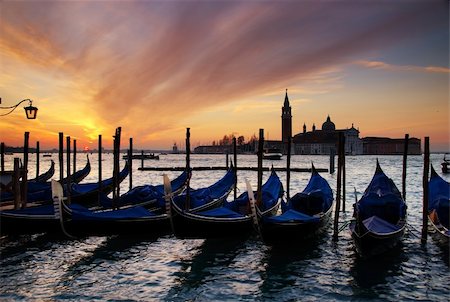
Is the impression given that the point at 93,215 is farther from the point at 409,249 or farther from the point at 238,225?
the point at 409,249

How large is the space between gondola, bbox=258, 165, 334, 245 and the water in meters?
0.25

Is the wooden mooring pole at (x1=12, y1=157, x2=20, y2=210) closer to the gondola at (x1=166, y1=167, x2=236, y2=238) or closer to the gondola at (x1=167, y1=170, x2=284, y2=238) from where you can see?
the gondola at (x1=166, y1=167, x2=236, y2=238)

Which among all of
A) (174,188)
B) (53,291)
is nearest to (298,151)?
(174,188)

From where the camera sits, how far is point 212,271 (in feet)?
23.2

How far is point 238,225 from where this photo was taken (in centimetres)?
A: 855

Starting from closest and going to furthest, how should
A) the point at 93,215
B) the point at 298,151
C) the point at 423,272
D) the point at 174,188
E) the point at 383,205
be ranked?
the point at 423,272 → the point at 93,215 → the point at 383,205 → the point at 174,188 → the point at 298,151

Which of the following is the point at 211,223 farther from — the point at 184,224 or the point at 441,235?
the point at 441,235

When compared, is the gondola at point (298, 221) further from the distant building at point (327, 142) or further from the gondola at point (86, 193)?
the distant building at point (327, 142)

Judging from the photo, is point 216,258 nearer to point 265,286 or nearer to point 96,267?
point 265,286

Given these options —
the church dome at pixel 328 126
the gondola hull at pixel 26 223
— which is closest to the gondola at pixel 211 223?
the gondola hull at pixel 26 223

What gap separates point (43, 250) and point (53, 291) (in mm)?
2378

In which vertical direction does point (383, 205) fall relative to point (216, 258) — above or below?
above

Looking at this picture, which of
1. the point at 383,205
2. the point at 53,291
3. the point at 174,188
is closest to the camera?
the point at 53,291

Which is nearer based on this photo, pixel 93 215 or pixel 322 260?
pixel 322 260
